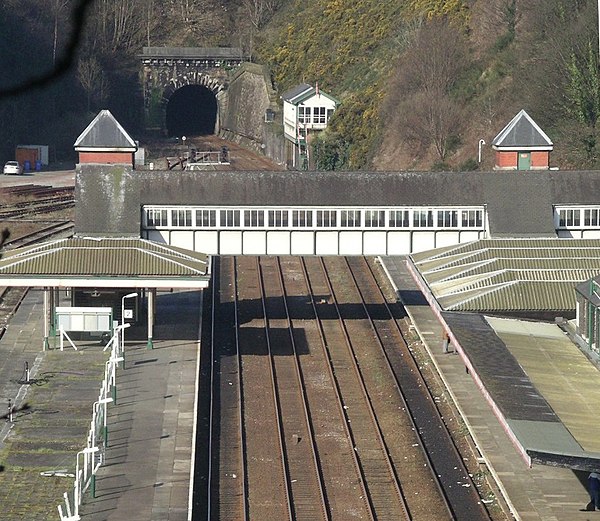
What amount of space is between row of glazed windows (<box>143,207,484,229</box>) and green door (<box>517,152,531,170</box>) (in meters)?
4.27

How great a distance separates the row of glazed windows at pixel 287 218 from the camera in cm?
4572

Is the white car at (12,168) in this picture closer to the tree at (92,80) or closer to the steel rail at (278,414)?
the tree at (92,80)

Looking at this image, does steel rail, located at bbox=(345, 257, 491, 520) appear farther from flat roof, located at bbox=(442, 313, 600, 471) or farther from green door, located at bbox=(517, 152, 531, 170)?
green door, located at bbox=(517, 152, 531, 170)

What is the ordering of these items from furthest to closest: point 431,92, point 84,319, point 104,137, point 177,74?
point 177,74
point 431,92
point 104,137
point 84,319

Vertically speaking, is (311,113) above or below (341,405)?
above

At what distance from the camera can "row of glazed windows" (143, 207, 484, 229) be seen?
4572 cm

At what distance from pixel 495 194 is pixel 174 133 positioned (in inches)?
2703

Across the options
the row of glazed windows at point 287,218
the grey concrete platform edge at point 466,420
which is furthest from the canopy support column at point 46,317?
the grey concrete platform edge at point 466,420

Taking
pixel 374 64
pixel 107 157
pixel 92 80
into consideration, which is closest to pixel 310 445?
pixel 107 157

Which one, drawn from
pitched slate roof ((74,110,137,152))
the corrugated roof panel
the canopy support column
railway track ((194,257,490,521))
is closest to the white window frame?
the corrugated roof panel

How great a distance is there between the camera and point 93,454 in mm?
29922

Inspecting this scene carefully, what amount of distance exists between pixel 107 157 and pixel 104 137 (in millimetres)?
662

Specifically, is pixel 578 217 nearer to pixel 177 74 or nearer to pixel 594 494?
pixel 594 494

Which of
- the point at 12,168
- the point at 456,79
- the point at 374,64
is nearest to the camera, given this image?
the point at 456,79
